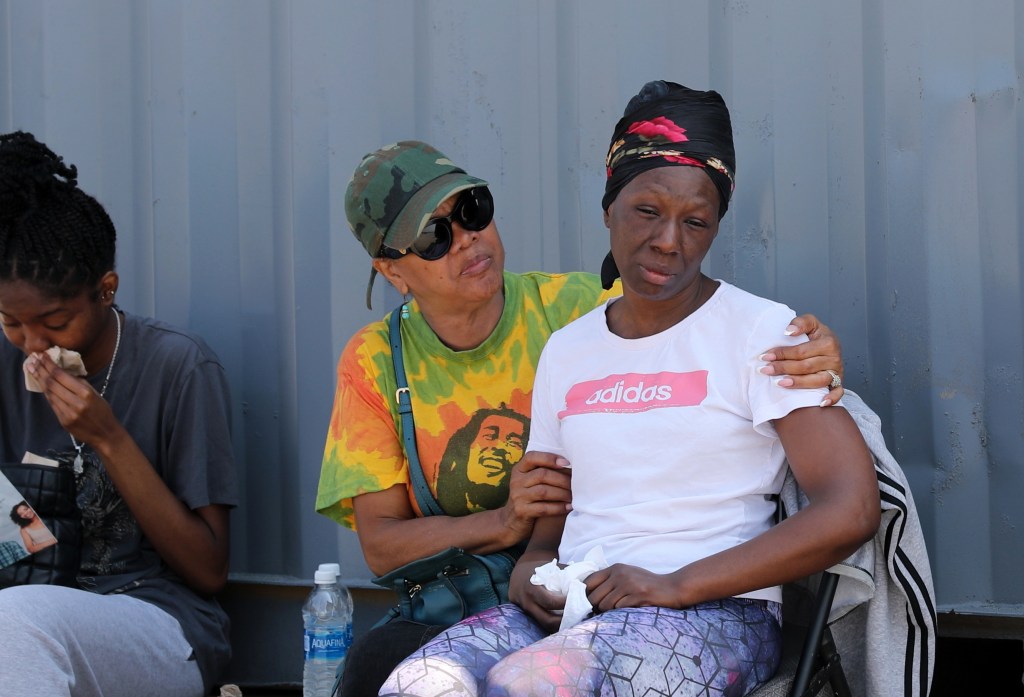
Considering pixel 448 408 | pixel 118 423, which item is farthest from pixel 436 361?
pixel 118 423

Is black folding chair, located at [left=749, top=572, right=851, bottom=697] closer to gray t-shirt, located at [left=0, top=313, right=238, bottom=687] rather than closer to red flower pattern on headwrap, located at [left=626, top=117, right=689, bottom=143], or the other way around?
red flower pattern on headwrap, located at [left=626, top=117, right=689, bottom=143]

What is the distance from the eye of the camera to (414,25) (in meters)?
3.73

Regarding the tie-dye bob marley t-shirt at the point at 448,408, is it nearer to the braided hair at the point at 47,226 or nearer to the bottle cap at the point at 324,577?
the bottle cap at the point at 324,577

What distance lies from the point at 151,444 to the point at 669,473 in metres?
1.75

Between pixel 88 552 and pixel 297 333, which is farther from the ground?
pixel 297 333

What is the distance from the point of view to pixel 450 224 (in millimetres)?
2990

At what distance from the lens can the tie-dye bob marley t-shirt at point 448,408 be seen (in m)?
3.05

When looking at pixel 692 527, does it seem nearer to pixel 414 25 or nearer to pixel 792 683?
pixel 792 683

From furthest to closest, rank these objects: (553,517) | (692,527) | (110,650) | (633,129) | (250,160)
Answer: (250,160)
(110,650)
(553,517)
(633,129)
(692,527)

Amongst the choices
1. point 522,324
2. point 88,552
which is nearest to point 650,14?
point 522,324

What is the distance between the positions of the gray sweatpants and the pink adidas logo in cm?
127

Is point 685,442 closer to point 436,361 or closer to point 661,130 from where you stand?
point 661,130

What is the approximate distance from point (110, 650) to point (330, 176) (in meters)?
1.56

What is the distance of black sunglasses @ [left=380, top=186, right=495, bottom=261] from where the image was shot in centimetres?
298
